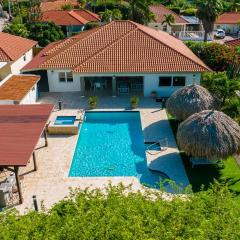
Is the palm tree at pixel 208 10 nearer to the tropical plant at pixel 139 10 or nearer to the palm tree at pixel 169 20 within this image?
the tropical plant at pixel 139 10

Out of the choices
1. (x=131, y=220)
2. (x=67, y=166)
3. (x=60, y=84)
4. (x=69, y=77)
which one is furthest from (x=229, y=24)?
(x=131, y=220)

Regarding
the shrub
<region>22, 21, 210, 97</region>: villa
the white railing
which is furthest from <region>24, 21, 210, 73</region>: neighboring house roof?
the shrub

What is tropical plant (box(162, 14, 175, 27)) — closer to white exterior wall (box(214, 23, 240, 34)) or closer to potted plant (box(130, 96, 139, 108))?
white exterior wall (box(214, 23, 240, 34))

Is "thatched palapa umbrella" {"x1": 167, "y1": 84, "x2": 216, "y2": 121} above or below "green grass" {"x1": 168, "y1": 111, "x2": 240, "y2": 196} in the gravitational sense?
above

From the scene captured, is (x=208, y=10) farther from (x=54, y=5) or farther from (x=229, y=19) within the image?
(x=54, y=5)

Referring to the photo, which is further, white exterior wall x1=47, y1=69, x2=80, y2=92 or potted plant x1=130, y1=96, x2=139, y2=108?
white exterior wall x1=47, y1=69, x2=80, y2=92

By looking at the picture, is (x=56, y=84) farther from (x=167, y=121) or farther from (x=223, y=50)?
(x=223, y=50)

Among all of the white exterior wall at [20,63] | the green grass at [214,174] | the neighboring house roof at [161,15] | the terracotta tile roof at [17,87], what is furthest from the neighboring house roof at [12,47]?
the neighboring house roof at [161,15]
